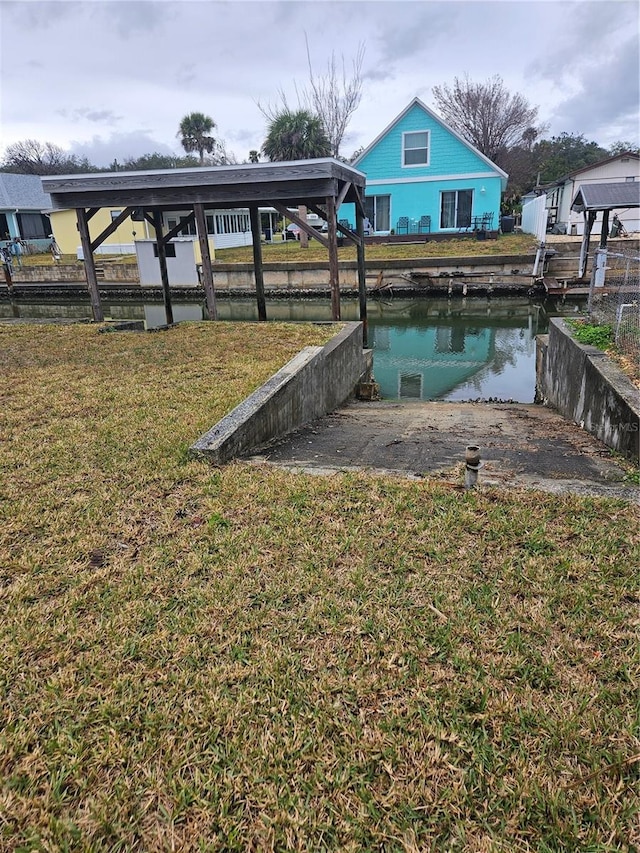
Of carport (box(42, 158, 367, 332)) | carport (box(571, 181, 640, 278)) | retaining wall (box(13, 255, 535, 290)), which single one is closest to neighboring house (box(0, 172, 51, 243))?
retaining wall (box(13, 255, 535, 290))

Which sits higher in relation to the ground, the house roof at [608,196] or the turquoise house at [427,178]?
the turquoise house at [427,178]

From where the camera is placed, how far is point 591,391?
5.76m

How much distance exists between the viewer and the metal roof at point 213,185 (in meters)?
9.30

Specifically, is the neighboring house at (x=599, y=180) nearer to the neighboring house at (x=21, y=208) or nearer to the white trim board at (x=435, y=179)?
the white trim board at (x=435, y=179)

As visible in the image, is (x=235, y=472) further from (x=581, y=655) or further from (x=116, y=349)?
(x=116, y=349)

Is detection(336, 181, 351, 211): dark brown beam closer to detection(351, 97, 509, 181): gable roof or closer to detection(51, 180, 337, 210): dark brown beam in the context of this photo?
detection(51, 180, 337, 210): dark brown beam

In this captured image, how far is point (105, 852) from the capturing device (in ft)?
4.95

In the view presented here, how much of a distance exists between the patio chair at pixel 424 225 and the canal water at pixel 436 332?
687cm

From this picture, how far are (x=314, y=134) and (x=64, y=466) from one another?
1126 inches

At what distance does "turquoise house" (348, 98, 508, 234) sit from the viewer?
78.2ft

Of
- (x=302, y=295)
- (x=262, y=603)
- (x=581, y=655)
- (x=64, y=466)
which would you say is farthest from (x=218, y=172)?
(x=302, y=295)

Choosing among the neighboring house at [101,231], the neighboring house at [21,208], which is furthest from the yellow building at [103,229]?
the neighboring house at [21,208]

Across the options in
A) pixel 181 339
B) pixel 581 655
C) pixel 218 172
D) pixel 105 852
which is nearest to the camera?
pixel 105 852

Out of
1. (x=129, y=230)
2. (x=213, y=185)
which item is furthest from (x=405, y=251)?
(x=129, y=230)
